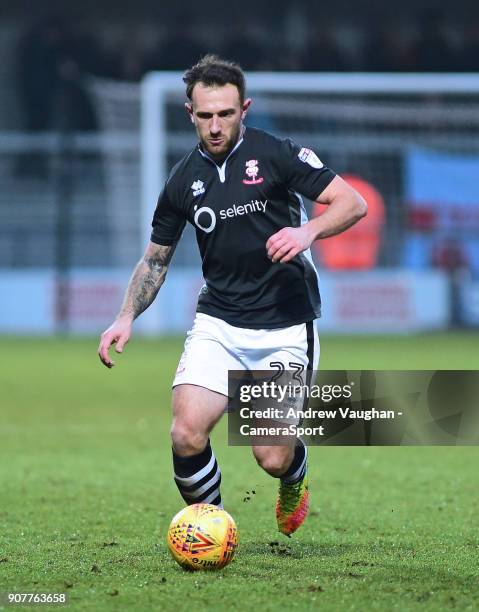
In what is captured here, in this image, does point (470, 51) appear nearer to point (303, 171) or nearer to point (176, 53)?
point (176, 53)

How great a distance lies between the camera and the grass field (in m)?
4.97

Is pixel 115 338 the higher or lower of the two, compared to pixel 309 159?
lower

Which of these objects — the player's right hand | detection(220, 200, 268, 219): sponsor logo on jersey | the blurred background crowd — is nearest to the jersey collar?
detection(220, 200, 268, 219): sponsor logo on jersey

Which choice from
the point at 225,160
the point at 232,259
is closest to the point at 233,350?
the point at 232,259

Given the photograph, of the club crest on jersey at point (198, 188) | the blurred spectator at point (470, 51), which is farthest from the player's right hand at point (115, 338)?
the blurred spectator at point (470, 51)

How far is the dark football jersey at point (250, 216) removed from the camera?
19.4ft

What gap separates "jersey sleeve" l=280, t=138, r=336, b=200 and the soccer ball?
61.5 inches

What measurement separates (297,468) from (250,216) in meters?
1.33

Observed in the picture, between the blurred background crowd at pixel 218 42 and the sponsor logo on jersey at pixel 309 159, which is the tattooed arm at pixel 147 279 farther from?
the blurred background crowd at pixel 218 42

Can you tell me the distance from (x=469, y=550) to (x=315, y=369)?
115 centimetres

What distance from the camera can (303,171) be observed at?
5848 mm

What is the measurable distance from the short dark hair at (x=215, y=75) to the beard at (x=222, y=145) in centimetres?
16

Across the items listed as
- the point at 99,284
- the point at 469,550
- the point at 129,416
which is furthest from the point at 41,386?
the point at 469,550

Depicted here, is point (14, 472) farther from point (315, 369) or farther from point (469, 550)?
point (469, 550)
